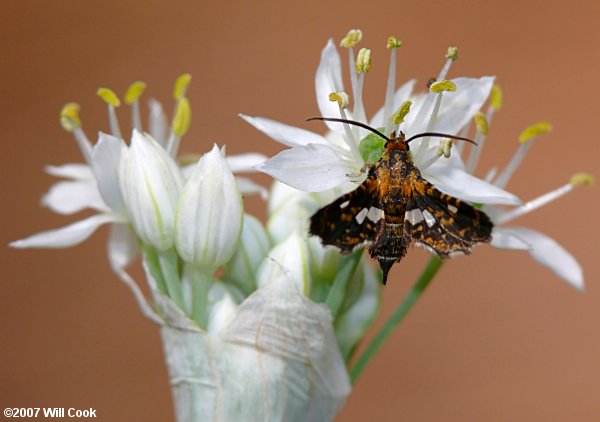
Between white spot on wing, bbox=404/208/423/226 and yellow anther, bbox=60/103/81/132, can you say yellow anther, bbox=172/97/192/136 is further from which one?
white spot on wing, bbox=404/208/423/226

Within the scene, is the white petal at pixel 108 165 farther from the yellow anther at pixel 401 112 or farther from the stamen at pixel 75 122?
the yellow anther at pixel 401 112

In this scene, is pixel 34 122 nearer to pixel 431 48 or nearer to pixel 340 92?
pixel 431 48

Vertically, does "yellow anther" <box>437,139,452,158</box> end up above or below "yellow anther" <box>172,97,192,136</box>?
below

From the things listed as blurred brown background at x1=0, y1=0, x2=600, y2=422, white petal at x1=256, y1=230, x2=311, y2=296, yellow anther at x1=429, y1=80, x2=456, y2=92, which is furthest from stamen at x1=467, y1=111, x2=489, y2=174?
blurred brown background at x1=0, y1=0, x2=600, y2=422

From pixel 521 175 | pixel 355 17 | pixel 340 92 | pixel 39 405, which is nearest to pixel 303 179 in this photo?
pixel 340 92

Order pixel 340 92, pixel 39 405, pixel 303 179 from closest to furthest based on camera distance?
pixel 303 179, pixel 340 92, pixel 39 405

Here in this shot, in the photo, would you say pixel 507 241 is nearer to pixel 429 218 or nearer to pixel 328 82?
pixel 429 218

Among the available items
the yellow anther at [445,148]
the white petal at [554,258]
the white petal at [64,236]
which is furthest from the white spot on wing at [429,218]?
the white petal at [64,236]
